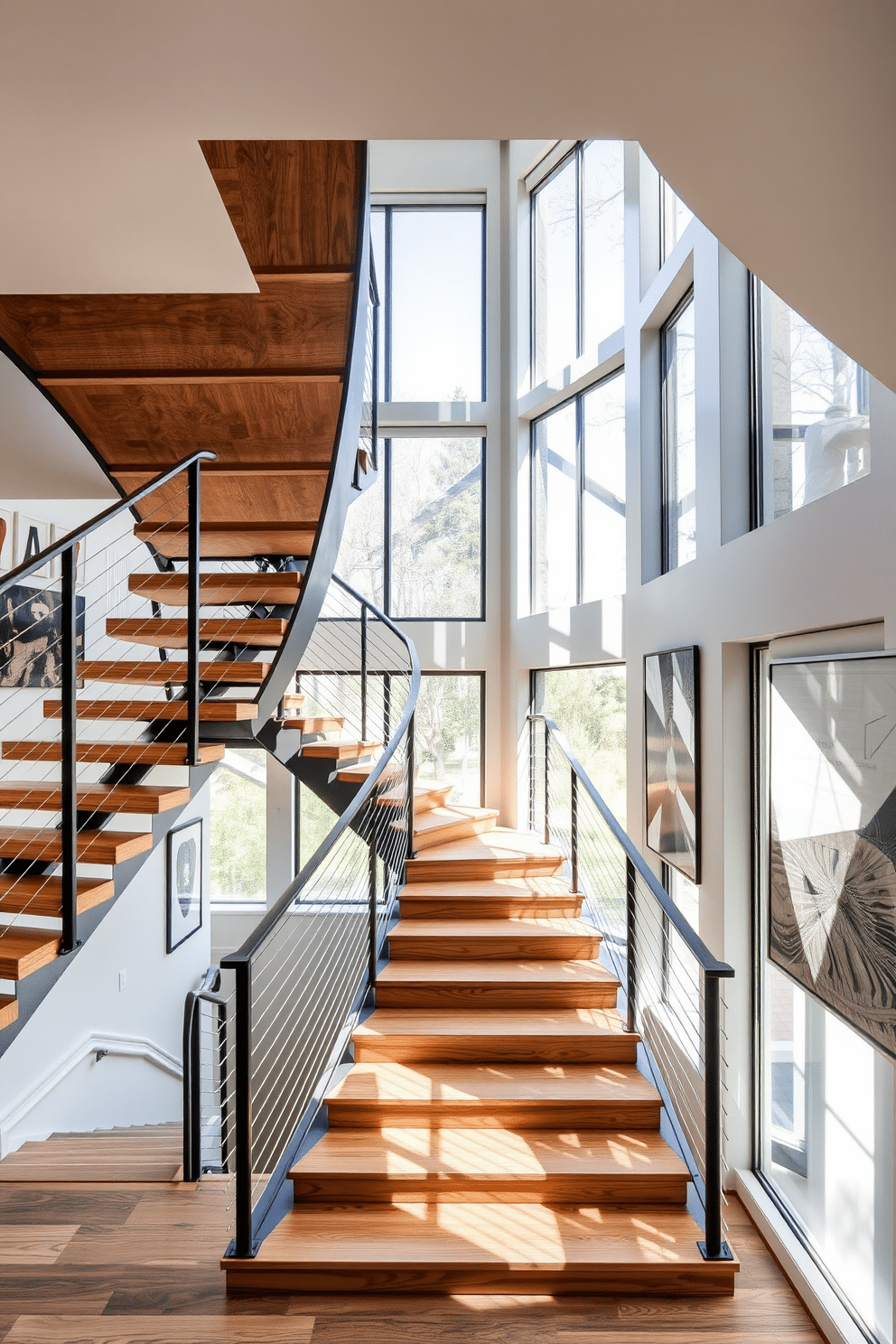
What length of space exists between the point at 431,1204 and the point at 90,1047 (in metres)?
2.82

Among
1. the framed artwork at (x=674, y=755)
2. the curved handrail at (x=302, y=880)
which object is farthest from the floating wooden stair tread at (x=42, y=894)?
the framed artwork at (x=674, y=755)

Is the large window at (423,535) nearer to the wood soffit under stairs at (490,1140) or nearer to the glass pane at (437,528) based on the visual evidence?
the glass pane at (437,528)

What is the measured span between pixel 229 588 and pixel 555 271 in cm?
445

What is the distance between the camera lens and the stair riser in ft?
10.9

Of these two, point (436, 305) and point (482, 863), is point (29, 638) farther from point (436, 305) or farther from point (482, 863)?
point (436, 305)

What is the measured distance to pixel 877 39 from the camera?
1.18 m

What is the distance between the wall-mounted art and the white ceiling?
2617mm

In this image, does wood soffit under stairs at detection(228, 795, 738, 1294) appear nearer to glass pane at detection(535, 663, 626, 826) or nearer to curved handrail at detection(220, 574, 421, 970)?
curved handrail at detection(220, 574, 421, 970)

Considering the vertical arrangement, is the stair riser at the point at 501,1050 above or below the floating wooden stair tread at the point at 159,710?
below

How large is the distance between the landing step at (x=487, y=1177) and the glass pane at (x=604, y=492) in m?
3.43

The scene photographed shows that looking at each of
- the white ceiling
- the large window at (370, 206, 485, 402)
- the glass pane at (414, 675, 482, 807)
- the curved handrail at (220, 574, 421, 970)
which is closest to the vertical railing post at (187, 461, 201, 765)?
the curved handrail at (220, 574, 421, 970)

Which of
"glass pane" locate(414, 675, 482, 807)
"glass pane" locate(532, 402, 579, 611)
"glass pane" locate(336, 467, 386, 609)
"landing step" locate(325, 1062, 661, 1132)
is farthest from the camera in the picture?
"glass pane" locate(336, 467, 386, 609)

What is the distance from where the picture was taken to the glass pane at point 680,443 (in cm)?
426

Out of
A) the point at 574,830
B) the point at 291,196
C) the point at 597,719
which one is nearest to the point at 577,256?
the point at 597,719
